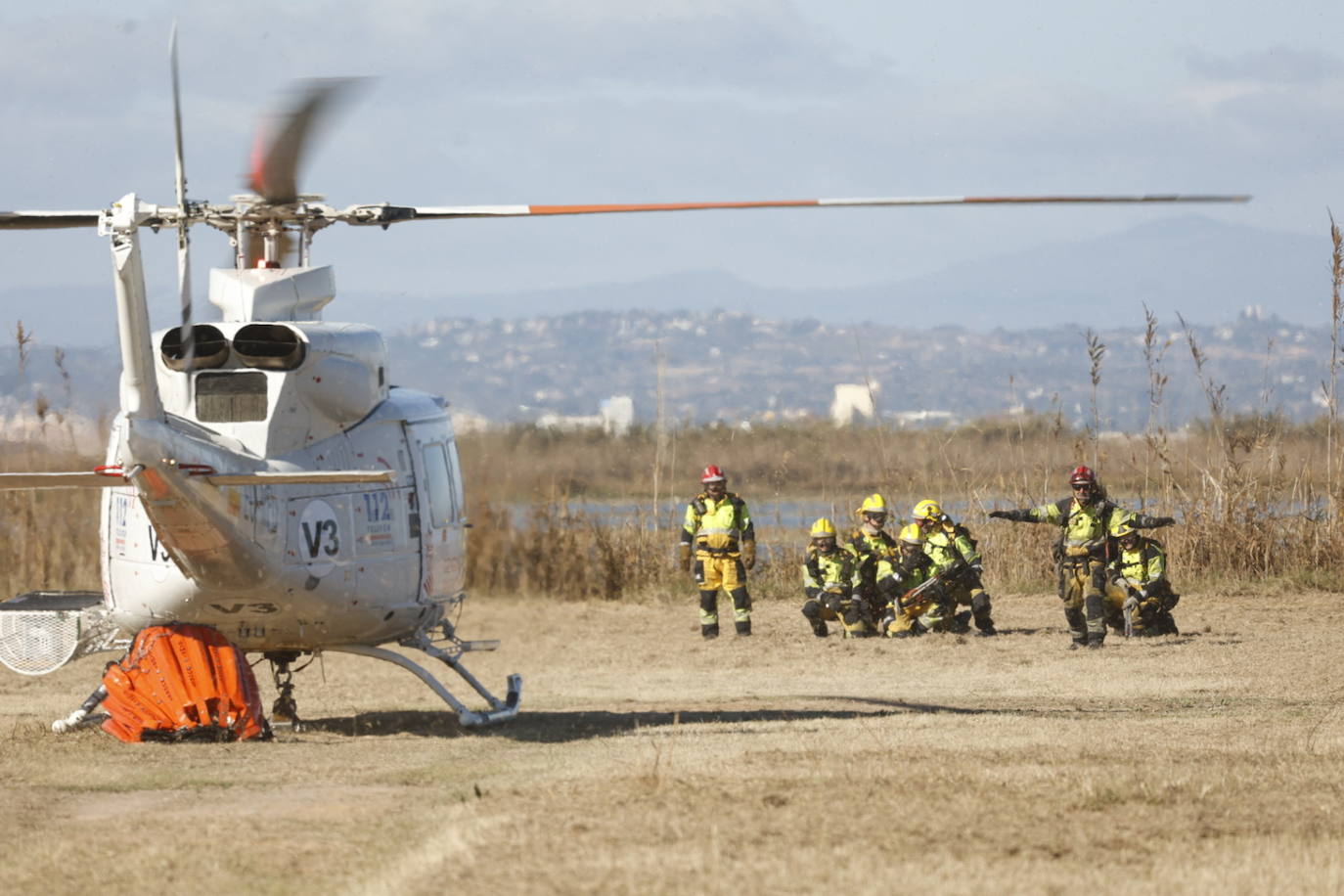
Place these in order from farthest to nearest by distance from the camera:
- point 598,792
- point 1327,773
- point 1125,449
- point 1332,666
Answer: point 1125,449 → point 1332,666 → point 1327,773 → point 598,792

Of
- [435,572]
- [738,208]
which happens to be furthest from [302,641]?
[738,208]

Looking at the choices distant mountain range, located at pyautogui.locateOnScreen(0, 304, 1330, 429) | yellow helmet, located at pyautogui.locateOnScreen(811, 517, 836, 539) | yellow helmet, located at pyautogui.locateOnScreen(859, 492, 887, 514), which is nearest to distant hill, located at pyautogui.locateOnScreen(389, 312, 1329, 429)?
distant mountain range, located at pyautogui.locateOnScreen(0, 304, 1330, 429)

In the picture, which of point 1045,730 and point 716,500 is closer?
point 1045,730

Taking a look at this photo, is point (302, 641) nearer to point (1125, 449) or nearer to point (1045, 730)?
point (1045, 730)

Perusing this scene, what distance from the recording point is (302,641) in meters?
12.0

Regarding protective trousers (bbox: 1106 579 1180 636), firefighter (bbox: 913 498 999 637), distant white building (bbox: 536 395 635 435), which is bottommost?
protective trousers (bbox: 1106 579 1180 636)

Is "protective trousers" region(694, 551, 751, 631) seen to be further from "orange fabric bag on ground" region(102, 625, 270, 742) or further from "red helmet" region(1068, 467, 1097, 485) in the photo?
"orange fabric bag on ground" region(102, 625, 270, 742)

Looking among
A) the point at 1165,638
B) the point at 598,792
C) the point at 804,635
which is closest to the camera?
the point at 598,792

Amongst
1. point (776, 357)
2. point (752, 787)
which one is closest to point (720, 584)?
point (752, 787)

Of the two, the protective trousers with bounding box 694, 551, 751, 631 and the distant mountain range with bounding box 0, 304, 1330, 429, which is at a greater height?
the distant mountain range with bounding box 0, 304, 1330, 429

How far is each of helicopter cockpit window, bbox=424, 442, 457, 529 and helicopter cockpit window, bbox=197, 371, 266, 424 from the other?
179cm

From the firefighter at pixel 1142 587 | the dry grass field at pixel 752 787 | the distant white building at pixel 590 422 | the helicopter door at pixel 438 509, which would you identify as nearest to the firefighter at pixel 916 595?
the firefighter at pixel 1142 587

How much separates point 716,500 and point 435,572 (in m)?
7.94

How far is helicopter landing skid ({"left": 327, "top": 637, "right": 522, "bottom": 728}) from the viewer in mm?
12352
